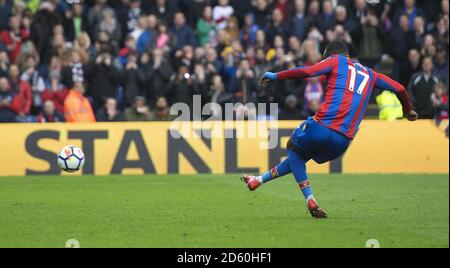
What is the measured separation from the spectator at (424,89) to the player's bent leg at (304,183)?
9.74m

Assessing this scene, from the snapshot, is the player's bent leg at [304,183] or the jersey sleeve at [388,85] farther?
the jersey sleeve at [388,85]

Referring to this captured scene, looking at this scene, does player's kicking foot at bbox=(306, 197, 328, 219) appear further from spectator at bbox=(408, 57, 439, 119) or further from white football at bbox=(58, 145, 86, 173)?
spectator at bbox=(408, 57, 439, 119)

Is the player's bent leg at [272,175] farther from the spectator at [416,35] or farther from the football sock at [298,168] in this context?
the spectator at [416,35]

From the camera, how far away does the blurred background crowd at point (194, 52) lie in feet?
70.2

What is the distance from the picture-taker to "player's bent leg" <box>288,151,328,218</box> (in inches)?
473

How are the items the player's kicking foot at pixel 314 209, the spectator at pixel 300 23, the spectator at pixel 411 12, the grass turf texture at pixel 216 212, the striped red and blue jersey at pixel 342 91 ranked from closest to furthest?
the grass turf texture at pixel 216 212 → the striped red and blue jersey at pixel 342 91 → the player's kicking foot at pixel 314 209 → the spectator at pixel 300 23 → the spectator at pixel 411 12

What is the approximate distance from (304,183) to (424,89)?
10055 mm

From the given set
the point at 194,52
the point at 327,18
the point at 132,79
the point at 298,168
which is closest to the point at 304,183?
the point at 298,168

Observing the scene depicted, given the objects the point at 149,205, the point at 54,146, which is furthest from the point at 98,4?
the point at 149,205

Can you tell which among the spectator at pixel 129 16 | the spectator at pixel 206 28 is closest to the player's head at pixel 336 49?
the spectator at pixel 206 28

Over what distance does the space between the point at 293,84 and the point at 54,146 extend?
5439 millimetres

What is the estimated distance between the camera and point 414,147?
65.7ft
